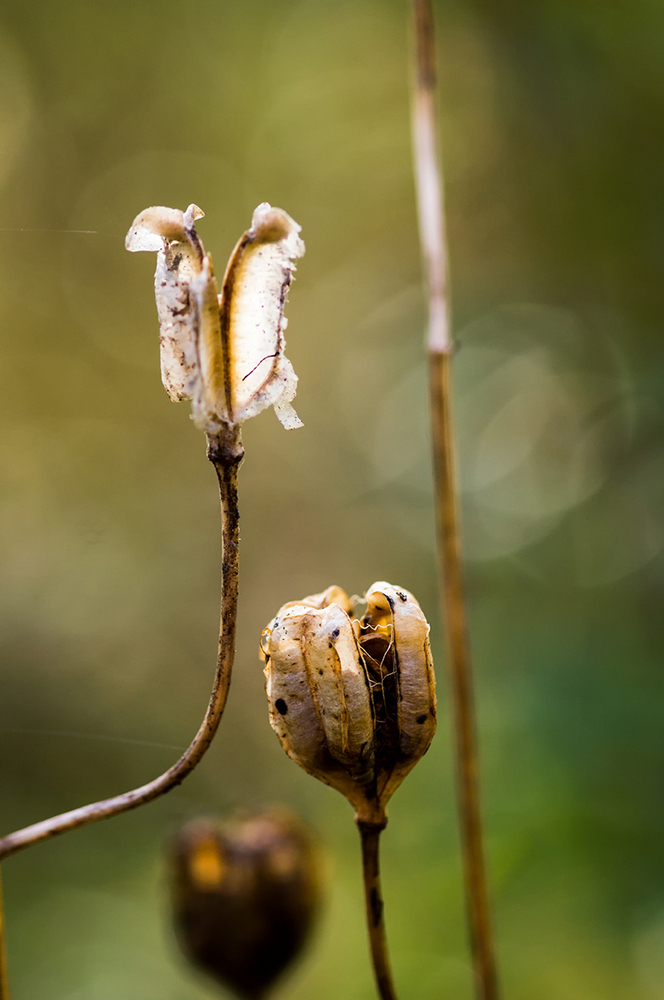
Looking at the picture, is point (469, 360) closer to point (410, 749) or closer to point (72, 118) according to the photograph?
point (72, 118)

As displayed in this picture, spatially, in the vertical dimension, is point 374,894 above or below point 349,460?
below

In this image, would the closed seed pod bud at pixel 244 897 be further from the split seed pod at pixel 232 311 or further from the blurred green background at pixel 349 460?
the blurred green background at pixel 349 460

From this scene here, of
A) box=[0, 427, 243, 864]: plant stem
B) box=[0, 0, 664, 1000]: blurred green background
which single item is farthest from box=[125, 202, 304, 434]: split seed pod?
box=[0, 0, 664, 1000]: blurred green background

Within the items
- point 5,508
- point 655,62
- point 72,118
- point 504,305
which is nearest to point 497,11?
point 655,62

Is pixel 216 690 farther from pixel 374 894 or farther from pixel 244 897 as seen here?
pixel 244 897

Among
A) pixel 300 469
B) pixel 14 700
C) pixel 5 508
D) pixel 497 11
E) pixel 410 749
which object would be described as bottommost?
pixel 14 700

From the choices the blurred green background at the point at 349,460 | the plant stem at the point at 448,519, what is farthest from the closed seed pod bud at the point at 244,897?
the blurred green background at the point at 349,460

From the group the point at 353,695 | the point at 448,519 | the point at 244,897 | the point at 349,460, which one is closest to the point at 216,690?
the point at 353,695
